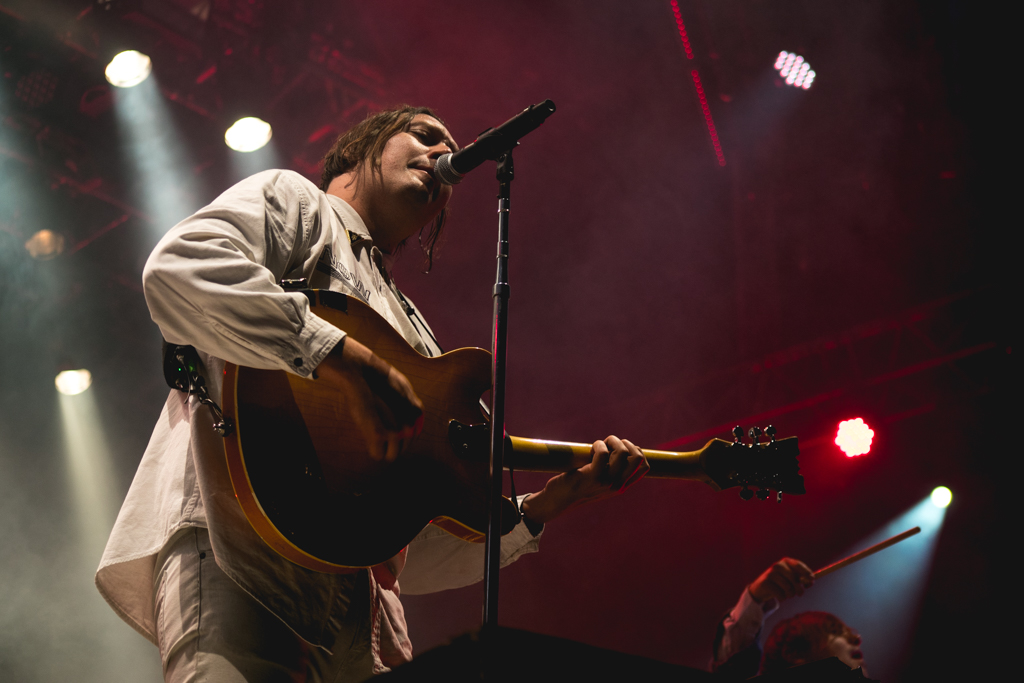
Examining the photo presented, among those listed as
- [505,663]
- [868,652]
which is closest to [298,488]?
[505,663]

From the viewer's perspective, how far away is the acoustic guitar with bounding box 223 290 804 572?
1370mm

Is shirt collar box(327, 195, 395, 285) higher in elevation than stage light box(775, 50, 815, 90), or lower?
lower

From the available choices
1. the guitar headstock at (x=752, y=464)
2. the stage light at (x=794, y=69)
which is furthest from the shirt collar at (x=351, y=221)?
the stage light at (x=794, y=69)

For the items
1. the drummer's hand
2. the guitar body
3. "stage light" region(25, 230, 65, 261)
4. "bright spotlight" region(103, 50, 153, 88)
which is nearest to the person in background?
the drummer's hand

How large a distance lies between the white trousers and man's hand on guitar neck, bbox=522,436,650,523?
883 millimetres

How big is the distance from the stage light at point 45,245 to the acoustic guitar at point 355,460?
336 cm

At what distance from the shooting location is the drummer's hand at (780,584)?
3791 millimetres

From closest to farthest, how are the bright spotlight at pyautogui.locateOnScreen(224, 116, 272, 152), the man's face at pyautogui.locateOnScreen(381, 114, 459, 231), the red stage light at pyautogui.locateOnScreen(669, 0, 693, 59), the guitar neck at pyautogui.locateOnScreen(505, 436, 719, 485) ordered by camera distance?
the guitar neck at pyautogui.locateOnScreen(505, 436, 719, 485) < the man's face at pyautogui.locateOnScreen(381, 114, 459, 231) < the bright spotlight at pyautogui.locateOnScreen(224, 116, 272, 152) < the red stage light at pyautogui.locateOnScreen(669, 0, 693, 59)

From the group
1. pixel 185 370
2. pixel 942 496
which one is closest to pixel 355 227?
pixel 185 370

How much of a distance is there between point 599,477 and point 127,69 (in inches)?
156

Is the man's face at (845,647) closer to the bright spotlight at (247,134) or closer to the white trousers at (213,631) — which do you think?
the white trousers at (213,631)

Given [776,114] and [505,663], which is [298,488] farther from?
[776,114]

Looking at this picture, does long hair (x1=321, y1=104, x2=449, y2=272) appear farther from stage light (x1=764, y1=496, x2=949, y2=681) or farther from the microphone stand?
stage light (x1=764, y1=496, x2=949, y2=681)

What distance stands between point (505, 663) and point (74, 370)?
4.06 meters
